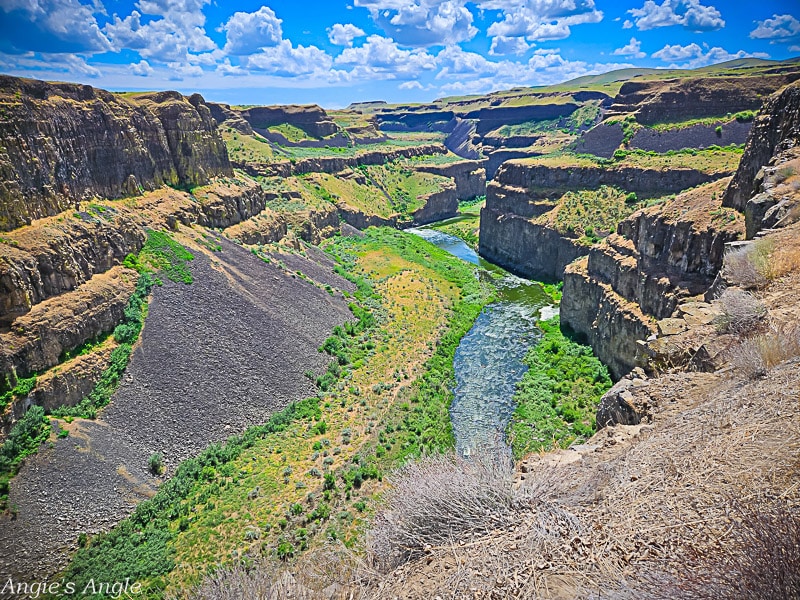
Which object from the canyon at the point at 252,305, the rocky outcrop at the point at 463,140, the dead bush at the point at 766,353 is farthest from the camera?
the rocky outcrop at the point at 463,140

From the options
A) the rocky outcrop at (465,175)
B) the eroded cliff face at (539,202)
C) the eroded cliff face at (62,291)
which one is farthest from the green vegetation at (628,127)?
the eroded cliff face at (62,291)

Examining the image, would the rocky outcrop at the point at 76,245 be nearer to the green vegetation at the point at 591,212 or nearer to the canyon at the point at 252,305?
the canyon at the point at 252,305

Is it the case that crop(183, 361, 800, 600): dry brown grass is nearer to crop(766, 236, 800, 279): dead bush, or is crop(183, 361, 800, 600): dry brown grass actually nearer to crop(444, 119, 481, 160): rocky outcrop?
crop(766, 236, 800, 279): dead bush

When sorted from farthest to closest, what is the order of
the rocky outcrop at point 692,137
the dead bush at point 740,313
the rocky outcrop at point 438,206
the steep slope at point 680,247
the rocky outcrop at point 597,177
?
the rocky outcrop at point 438,206, the rocky outcrop at point 692,137, the rocky outcrop at point 597,177, the steep slope at point 680,247, the dead bush at point 740,313

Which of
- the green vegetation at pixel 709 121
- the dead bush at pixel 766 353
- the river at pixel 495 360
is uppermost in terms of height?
the green vegetation at pixel 709 121

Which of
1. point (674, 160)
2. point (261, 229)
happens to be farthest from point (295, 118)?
point (674, 160)

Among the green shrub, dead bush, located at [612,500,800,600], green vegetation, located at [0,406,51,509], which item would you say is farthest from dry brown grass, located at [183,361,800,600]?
green vegetation, located at [0,406,51,509]
